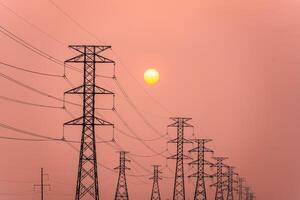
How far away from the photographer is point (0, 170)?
270ft

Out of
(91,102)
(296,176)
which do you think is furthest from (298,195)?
(91,102)

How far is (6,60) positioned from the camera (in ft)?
226

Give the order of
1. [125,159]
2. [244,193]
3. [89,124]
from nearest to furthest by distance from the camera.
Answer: [89,124] → [125,159] → [244,193]

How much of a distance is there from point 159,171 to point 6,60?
2541cm

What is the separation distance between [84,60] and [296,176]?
4625cm

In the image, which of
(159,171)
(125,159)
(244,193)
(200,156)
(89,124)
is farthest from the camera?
(244,193)

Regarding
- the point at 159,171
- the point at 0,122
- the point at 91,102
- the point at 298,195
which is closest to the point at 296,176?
the point at 298,195

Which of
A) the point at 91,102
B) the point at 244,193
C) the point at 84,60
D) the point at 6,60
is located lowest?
the point at 244,193

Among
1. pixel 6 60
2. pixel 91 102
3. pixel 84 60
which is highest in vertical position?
pixel 6 60

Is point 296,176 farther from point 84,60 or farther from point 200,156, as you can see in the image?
point 84,60

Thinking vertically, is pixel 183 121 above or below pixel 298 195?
above

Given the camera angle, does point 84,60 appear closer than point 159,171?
Yes

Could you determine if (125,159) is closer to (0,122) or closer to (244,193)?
(0,122)

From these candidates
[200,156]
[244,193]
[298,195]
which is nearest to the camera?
[200,156]
